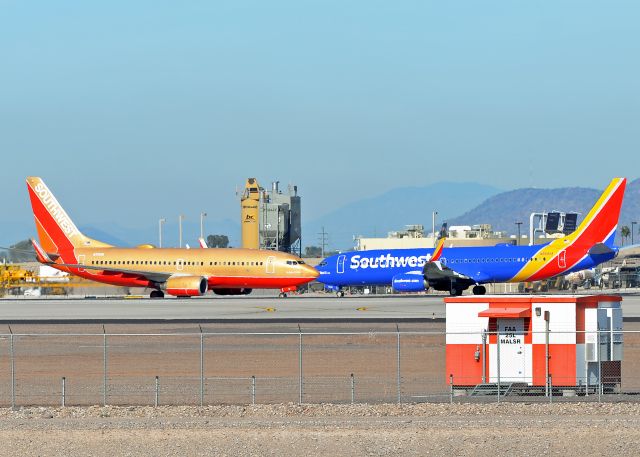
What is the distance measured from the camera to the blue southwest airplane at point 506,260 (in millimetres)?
87438

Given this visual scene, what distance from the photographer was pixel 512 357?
1232 inches

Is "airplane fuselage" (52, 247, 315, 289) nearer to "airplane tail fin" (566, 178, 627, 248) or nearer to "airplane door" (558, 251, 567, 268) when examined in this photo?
"airplane door" (558, 251, 567, 268)

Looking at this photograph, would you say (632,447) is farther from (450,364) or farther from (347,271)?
(347,271)

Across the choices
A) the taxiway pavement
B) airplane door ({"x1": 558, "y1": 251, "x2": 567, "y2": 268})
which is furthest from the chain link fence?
airplane door ({"x1": 558, "y1": 251, "x2": 567, "y2": 268})

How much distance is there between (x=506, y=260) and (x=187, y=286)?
22.3 metres

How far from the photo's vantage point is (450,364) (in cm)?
3166

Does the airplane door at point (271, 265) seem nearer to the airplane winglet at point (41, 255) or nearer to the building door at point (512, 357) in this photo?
the airplane winglet at point (41, 255)

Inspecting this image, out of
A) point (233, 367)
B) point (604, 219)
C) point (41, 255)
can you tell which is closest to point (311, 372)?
point (233, 367)

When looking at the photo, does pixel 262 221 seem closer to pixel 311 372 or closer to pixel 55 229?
pixel 55 229

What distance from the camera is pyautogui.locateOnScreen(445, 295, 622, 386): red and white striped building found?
30.7 m

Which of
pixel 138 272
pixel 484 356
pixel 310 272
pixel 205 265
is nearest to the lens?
pixel 484 356

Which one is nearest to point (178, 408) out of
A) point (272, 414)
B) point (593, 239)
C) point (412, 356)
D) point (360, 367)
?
point (272, 414)

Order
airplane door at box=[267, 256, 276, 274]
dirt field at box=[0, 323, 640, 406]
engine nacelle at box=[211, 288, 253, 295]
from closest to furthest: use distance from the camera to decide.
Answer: dirt field at box=[0, 323, 640, 406]
airplane door at box=[267, 256, 276, 274]
engine nacelle at box=[211, 288, 253, 295]

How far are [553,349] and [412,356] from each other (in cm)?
1321
